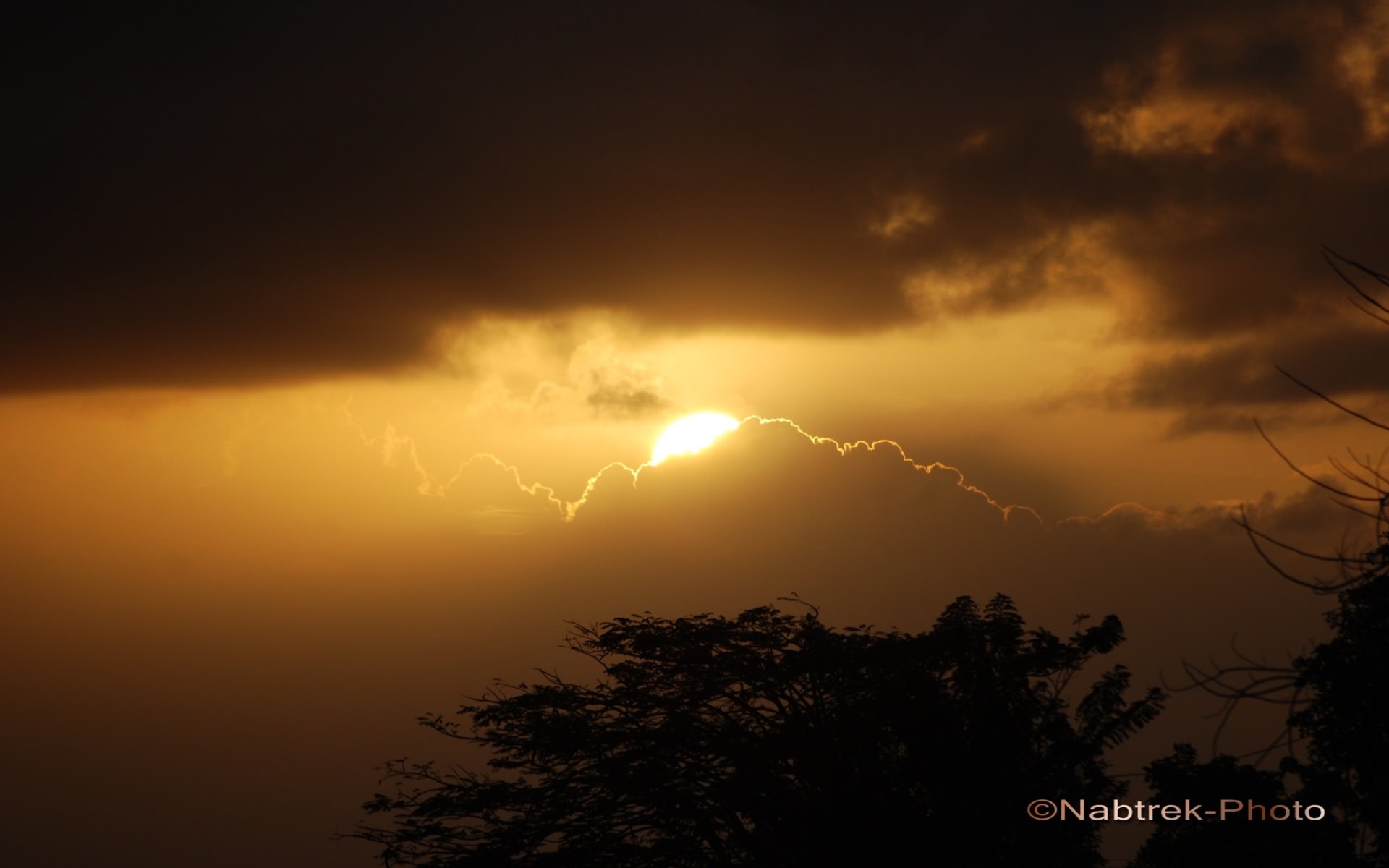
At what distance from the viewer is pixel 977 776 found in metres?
27.1

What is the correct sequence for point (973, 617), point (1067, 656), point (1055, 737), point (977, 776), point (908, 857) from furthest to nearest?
point (973, 617) < point (1067, 656) < point (1055, 737) < point (977, 776) < point (908, 857)

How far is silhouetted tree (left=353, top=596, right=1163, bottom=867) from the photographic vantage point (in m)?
25.8

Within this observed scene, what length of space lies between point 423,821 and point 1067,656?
16.8 metres

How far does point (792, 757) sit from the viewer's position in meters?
27.2

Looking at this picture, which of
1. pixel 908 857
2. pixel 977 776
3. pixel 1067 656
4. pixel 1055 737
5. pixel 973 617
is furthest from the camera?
pixel 973 617

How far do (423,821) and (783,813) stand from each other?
9521mm

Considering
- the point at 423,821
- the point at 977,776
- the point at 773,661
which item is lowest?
the point at 423,821

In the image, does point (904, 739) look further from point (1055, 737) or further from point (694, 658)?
point (694, 658)

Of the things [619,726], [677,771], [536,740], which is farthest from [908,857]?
[536,740]

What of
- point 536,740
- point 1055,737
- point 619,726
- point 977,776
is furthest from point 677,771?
point 1055,737

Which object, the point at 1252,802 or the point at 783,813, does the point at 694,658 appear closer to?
the point at 783,813

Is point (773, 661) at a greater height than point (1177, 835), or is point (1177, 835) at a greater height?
point (773, 661)

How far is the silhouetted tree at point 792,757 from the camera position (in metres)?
25.8

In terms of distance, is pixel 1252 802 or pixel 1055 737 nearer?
pixel 1055 737
